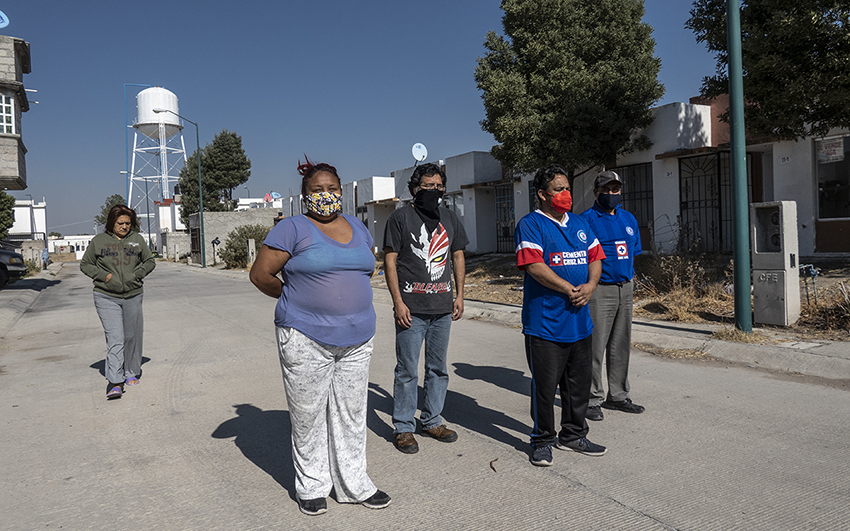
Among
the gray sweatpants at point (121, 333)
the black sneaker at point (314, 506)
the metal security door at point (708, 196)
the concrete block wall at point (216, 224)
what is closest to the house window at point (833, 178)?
the metal security door at point (708, 196)

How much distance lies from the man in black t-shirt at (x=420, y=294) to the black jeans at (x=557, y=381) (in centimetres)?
73

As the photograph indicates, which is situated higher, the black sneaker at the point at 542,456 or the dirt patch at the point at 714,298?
the dirt patch at the point at 714,298

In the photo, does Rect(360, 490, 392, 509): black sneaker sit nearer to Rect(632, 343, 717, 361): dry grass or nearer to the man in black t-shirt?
the man in black t-shirt

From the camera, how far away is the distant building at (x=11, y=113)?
18516 millimetres

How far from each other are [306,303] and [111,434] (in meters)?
2.71

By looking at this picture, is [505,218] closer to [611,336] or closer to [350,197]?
[350,197]

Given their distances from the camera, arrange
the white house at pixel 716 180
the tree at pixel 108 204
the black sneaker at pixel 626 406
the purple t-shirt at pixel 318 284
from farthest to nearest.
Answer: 1. the tree at pixel 108 204
2. the white house at pixel 716 180
3. the black sneaker at pixel 626 406
4. the purple t-shirt at pixel 318 284

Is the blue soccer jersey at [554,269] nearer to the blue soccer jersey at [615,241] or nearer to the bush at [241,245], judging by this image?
the blue soccer jersey at [615,241]

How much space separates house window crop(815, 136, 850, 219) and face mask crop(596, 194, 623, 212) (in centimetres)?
1161

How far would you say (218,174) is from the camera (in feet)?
169

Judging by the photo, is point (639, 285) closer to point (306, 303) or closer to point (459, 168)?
point (306, 303)

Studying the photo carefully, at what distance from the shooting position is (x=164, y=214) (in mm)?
72812

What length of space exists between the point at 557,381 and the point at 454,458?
0.87 m

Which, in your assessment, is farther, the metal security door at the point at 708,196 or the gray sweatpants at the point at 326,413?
the metal security door at the point at 708,196
